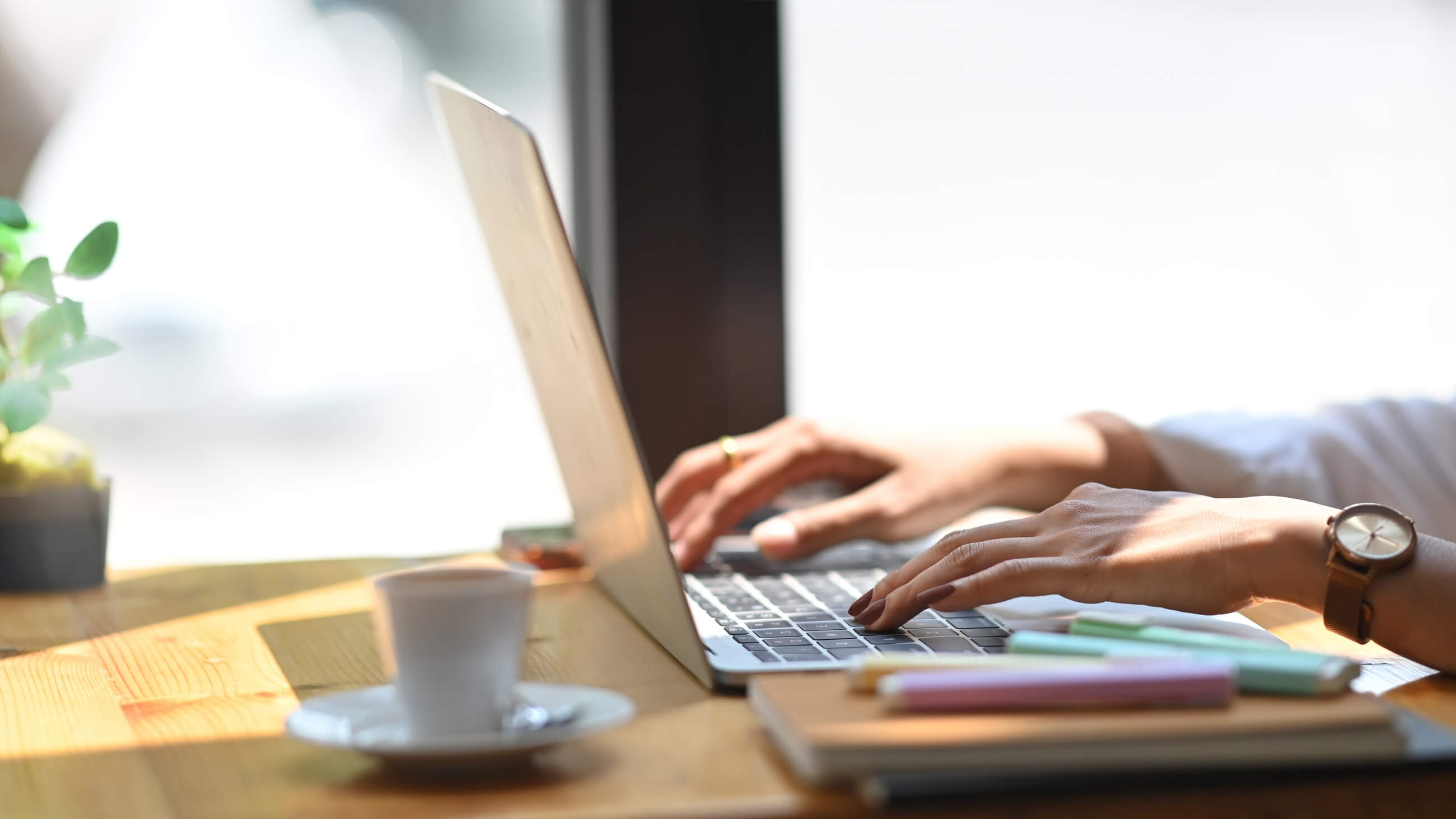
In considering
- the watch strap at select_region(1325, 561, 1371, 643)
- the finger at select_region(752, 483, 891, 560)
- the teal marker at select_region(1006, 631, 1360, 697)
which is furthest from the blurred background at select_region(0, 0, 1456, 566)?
the teal marker at select_region(1006, 631, 1360, 697)

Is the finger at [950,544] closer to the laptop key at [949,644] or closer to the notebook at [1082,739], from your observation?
the laptop key at [949,644]

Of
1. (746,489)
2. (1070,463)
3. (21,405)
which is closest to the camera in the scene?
(21,405)

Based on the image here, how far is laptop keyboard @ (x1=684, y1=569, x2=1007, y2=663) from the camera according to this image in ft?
2.03

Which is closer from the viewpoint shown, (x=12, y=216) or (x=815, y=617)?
(x=815, y=617)

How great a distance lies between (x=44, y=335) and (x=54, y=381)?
0.04 metres

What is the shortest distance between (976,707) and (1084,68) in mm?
1307

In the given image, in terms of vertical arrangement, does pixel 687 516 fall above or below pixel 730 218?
below

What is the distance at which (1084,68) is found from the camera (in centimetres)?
157

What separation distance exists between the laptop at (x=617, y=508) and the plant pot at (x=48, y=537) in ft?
1.21

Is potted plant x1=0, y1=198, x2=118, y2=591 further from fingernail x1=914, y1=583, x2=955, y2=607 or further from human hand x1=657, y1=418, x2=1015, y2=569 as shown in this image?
fingernail x1=914, y1=583, x2=955, y2=607

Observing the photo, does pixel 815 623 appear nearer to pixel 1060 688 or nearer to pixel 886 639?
pixel 886 639

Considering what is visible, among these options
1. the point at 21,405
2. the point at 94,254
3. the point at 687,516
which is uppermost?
the point at 94,254

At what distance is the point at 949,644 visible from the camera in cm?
63

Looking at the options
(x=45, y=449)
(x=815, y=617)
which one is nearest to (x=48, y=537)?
(x=45, y=449)
